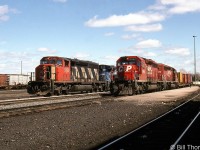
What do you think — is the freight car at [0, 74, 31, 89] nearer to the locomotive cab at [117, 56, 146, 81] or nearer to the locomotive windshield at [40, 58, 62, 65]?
the locomotive windshield at [40, 58, 62, 65]

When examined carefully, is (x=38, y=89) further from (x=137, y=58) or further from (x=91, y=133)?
(x=91, y=133)

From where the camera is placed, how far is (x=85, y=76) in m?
36.0

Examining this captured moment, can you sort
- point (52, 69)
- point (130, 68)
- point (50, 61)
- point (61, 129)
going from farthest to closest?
point (130, 68), point (50, 61), point (52, 69), point (61, 129)

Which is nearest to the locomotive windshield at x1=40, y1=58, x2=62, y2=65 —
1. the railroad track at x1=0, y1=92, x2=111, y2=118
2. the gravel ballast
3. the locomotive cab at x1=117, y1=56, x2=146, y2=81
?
the locomotive cab at x1=117, y1=56, x2=146, y2=81

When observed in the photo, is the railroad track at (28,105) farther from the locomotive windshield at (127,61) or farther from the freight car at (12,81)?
the freight car at (12,81)

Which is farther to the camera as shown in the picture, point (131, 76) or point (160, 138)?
point (131, 76)

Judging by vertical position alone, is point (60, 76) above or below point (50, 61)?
below

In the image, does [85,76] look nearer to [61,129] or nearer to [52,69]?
[52,69]

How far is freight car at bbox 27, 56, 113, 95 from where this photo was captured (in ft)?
96.7

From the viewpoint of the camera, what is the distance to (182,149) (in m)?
8.03

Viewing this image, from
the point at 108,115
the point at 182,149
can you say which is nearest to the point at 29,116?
the point at 108,115

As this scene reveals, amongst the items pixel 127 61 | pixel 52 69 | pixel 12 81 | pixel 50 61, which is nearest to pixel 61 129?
pixel 52 69

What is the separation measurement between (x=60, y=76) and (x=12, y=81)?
2168 centimetres

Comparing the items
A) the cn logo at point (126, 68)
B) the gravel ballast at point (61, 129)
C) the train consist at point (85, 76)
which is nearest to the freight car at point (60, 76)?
the train consist at point (85, 76)
